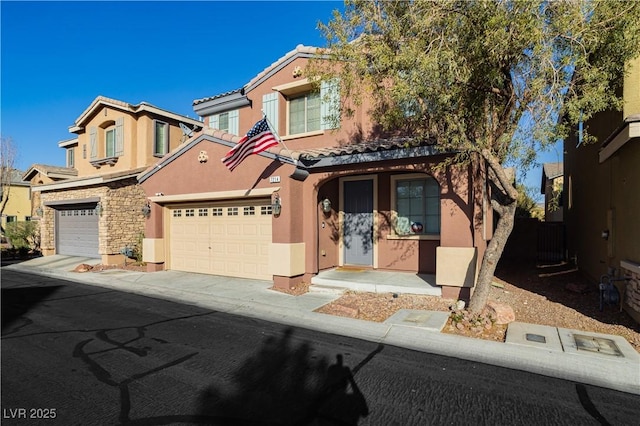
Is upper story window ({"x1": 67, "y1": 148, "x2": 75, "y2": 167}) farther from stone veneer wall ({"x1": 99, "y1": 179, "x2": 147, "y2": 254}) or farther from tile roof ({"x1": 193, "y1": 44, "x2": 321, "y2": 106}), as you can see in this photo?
tile roof ({"x1": 193, "y1": 44, "x2": 321, "y2": 106})

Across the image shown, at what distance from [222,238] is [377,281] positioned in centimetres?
545

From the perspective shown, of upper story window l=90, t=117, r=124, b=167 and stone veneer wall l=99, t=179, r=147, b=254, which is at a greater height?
upper story window l=90, t=117, r=124, b=167

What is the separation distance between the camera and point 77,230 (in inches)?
684

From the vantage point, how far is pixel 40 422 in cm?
343

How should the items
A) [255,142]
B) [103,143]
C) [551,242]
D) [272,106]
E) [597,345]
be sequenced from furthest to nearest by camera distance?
1. [103,143]
2. [551,242]
3. [272,106]
4. [255,142]
5. [597,345]

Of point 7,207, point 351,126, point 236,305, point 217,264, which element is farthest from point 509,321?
point 7,207

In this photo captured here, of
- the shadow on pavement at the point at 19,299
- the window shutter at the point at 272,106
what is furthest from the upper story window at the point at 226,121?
the shadow on pavement at the point at 19,299

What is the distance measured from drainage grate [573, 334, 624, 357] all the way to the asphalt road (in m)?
1.21

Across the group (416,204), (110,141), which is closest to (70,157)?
(110,141)

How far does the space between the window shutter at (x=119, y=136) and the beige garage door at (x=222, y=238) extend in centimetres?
721

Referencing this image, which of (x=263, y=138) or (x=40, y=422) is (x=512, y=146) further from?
(x=40, y=422)

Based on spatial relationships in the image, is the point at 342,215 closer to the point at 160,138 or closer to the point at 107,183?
the point at 107,183

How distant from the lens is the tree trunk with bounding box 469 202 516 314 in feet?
21.0

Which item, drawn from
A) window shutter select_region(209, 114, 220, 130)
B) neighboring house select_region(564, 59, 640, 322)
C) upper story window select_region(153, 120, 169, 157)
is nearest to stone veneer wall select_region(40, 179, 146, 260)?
upper story window select_region(153, 120, 169, 157)
